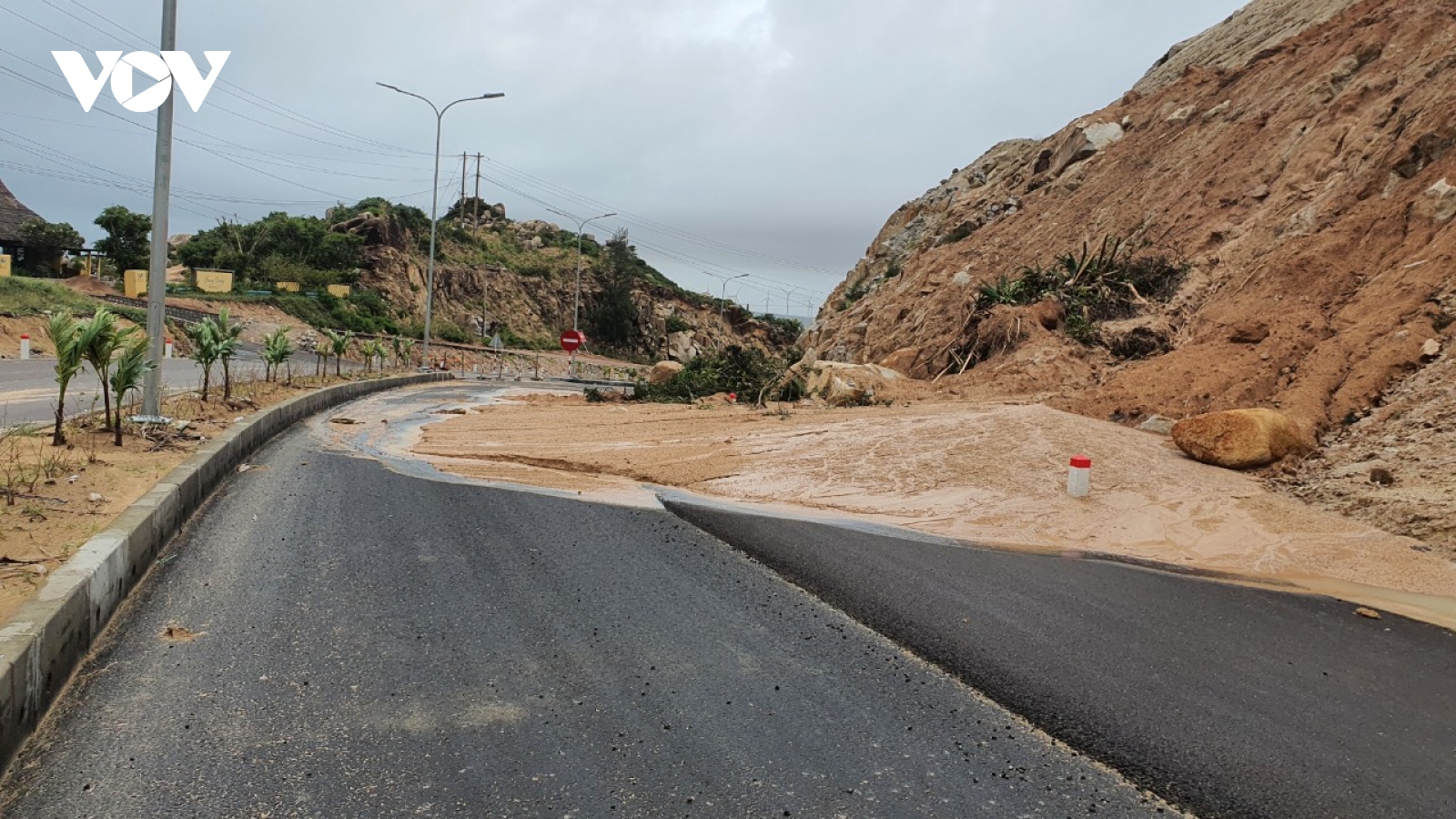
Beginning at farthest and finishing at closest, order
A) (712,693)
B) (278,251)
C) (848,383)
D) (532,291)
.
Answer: (532,291) → (278,251) → (848,383) → (712,693)

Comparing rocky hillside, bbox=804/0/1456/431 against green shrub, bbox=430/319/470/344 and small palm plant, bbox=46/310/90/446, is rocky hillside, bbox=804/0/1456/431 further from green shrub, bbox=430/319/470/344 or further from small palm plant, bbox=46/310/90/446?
green shrub, bbox=430/319/470/344

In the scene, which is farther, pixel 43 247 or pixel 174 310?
pixel 43 247

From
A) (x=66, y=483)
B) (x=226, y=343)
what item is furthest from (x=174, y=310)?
(x=66, y=483)

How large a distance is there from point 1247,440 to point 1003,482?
2.76 meters

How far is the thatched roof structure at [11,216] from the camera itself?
160ft

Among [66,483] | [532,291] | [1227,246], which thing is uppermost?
[532,291]

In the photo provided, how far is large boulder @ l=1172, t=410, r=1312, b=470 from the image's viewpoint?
1016cm

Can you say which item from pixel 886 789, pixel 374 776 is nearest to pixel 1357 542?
pixel 886 789

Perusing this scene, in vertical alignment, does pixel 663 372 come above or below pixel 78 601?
above

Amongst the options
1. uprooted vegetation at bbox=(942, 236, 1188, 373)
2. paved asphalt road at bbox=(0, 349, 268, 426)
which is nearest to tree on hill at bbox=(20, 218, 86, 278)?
paved asphalt road at bbox=(0, 349, 268, 426)

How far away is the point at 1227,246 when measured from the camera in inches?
734

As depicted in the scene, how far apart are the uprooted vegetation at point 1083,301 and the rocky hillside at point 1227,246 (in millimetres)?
54

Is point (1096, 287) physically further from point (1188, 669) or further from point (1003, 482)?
point (1188, 669)

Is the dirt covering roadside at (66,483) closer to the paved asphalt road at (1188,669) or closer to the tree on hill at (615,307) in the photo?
the paved asphalt road at (1188,669)
